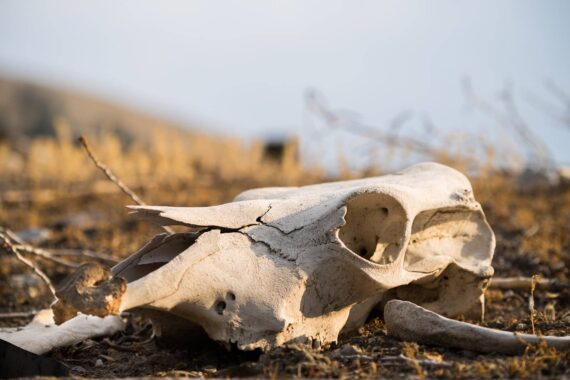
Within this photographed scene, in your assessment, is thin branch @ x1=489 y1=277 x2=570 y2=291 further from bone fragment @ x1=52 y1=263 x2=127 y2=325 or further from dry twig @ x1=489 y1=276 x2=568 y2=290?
bone fragment @ x1=52 y1=263 x2=127 y2=325

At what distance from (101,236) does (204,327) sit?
4.68 meters

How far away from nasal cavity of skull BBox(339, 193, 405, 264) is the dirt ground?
0.46 meters

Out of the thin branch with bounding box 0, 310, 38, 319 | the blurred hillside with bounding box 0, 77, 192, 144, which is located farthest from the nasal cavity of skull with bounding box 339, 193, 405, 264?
the blurred hillside with bounding box 0, 77, 192, 144

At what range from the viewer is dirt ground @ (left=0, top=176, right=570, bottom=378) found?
3.32 m

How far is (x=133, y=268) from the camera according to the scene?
3.71 meters

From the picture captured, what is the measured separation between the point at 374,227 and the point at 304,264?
562mm

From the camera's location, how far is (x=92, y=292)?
318 cm

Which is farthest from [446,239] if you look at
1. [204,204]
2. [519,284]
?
[204,204]

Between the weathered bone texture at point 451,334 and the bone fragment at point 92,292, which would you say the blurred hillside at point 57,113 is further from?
the bone fragment at point 92,292

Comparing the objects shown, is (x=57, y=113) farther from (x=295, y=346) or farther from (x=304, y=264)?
(x=295, y=346)

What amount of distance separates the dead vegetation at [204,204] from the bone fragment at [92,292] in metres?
0.63

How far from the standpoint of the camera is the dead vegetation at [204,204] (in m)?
3.40

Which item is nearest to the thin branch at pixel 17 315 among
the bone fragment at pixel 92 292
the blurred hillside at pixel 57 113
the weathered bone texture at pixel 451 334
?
the bone fragment at pixel 92 292

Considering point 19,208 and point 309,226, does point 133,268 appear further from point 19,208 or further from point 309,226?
point 19,208
